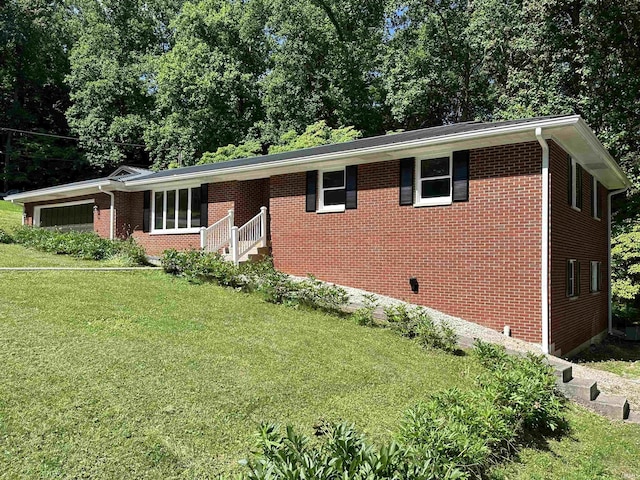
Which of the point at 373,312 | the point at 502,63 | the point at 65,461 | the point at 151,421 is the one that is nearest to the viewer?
the point at 65,461

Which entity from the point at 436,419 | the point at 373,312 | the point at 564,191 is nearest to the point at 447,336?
the point at 373,312

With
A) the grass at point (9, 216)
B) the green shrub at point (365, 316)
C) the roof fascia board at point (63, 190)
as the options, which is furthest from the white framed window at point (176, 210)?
the green shrub at point (365, 316)

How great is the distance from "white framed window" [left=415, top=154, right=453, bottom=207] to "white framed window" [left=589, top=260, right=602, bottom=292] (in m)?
5.31

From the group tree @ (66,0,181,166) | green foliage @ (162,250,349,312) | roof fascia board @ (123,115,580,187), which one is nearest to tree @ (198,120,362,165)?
tree @ (66,0,181,166)

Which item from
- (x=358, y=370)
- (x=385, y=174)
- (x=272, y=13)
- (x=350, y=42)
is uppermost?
(x=272, y=13)

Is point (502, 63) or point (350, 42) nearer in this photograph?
point (502, 63)

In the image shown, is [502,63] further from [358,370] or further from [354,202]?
[358,370]

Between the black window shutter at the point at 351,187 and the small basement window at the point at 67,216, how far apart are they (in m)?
13.0

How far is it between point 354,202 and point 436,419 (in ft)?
26.0

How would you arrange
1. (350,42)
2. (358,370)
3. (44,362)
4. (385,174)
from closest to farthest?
(44,362), (358,370), (385,174), (350,42)

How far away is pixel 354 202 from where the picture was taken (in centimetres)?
1174

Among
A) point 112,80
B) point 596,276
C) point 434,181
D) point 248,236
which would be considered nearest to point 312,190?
point 248,236

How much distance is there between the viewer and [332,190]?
1240cm

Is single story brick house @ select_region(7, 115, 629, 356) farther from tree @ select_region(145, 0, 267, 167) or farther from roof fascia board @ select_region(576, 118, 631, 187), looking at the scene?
tree @ select_region(145, 0, 267, 167)
